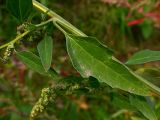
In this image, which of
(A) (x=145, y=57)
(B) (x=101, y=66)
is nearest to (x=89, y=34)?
(A) (x=145, y=57)

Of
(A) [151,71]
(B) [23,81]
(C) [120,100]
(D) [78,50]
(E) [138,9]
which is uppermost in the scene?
(D) [78,50]

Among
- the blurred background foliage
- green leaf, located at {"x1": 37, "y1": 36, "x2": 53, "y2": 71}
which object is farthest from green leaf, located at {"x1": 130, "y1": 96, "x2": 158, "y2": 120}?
the blurred background foliage

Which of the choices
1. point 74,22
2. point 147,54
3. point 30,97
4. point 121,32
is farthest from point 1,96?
point 147,54

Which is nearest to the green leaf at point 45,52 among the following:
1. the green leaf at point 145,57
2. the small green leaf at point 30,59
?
the small green leaf at point 30,59

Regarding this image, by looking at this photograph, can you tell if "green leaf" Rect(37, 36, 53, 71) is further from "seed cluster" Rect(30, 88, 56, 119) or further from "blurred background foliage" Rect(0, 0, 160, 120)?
"blurred background foliage" Rect(0, 0, 160, 120)

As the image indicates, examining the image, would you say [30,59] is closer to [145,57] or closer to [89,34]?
[145,57]

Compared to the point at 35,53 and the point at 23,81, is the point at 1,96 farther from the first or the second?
the point at 35,53
